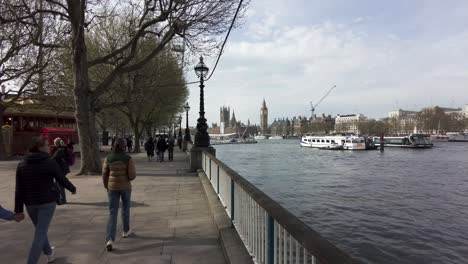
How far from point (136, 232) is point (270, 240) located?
149 inches

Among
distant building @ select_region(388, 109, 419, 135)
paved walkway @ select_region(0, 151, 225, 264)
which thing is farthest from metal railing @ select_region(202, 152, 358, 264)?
distant building @ select_region(388, 109, 419, 135)

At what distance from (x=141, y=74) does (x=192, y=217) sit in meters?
19.9

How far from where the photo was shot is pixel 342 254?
2.43 meters

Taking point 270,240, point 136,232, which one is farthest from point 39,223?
point 270,240

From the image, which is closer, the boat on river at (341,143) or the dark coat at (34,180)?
the dark coat at (34,180)

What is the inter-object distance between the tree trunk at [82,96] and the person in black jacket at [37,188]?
11878 millimetres

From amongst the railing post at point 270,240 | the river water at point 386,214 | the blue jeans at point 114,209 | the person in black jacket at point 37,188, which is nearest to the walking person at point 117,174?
the blue jeans at point 114,209

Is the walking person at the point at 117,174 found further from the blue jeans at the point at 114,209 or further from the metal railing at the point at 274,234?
the metal railing at the point at 274,234

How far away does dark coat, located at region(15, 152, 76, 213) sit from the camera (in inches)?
185

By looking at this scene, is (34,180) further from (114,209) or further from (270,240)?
(270,240)

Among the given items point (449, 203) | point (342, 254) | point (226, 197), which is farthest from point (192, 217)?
point (449, 203)

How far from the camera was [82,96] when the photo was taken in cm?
1641

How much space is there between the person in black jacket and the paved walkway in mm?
930

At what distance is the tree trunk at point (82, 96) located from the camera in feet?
→ 51.6
